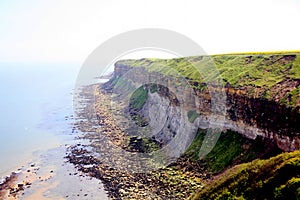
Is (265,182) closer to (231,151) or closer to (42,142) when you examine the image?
(231,151)

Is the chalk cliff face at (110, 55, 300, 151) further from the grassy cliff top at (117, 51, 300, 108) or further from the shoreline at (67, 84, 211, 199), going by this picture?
the shoreline at (67, 84, 211, 199)

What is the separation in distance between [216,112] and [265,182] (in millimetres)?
22887

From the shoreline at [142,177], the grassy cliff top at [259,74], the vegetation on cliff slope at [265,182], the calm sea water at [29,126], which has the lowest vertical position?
the calm sea water at [29,126]

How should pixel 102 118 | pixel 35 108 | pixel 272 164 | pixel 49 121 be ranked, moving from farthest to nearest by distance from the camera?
pixel 35 108 → pixel 49 121 → pixel 102 118 → pixel 272 164

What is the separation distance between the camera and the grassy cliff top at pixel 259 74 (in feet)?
113

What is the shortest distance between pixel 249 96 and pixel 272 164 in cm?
1730

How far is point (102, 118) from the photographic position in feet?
244

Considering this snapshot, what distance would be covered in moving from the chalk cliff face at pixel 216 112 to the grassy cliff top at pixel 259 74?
0.77 meters

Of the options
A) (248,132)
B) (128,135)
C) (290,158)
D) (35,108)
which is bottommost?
(35,108)

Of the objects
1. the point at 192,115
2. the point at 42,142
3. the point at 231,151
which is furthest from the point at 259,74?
the point at 42,142

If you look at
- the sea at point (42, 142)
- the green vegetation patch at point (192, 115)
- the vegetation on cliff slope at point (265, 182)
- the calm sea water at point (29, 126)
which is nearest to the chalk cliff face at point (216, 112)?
the green vegetation patch at point (192, 115)

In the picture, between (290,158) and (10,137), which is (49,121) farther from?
(290,158)

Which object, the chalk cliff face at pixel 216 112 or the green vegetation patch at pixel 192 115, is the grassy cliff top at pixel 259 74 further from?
the green vegetation patch at pixel 192 115

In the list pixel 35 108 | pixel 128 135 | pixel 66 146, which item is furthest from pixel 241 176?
pixel 35 108
